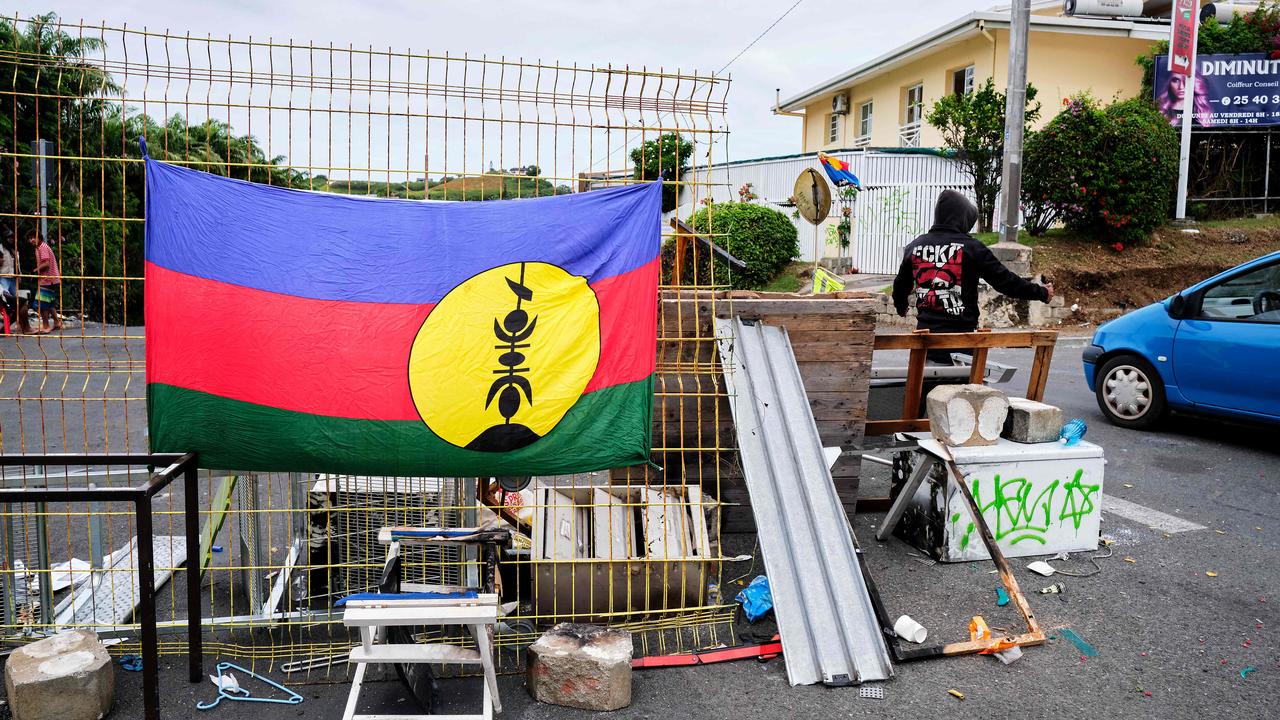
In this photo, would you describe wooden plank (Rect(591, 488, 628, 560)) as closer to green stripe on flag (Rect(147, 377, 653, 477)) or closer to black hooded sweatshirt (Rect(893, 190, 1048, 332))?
green stripe on flag (Rect(147, 377, 653, 477))

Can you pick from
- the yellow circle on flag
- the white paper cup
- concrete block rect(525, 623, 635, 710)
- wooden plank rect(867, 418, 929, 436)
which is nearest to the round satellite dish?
wooden plank rect(867, 418, 929, 436)

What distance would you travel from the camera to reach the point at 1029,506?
16.4ft

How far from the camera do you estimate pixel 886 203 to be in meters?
18.1

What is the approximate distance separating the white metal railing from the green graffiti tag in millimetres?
19307

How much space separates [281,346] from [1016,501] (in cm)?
387

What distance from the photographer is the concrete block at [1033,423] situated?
16.6ft

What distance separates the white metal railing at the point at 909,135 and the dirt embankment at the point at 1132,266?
322 inches

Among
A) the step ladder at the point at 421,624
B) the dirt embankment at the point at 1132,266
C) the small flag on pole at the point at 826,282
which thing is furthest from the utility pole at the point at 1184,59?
the step ladder at the point at 421,624

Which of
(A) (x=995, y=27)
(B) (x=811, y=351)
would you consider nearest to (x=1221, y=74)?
(A) (x=995, y=27)

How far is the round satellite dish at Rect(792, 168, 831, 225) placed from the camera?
855cm

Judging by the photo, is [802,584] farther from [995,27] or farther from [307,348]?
[995,27]

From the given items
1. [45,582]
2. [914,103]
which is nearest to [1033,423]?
[45,582]

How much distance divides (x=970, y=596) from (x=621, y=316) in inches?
92.1

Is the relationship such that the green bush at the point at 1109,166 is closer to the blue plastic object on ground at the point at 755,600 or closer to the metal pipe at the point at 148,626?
the blue plastic object on ground at the point at 755,600
